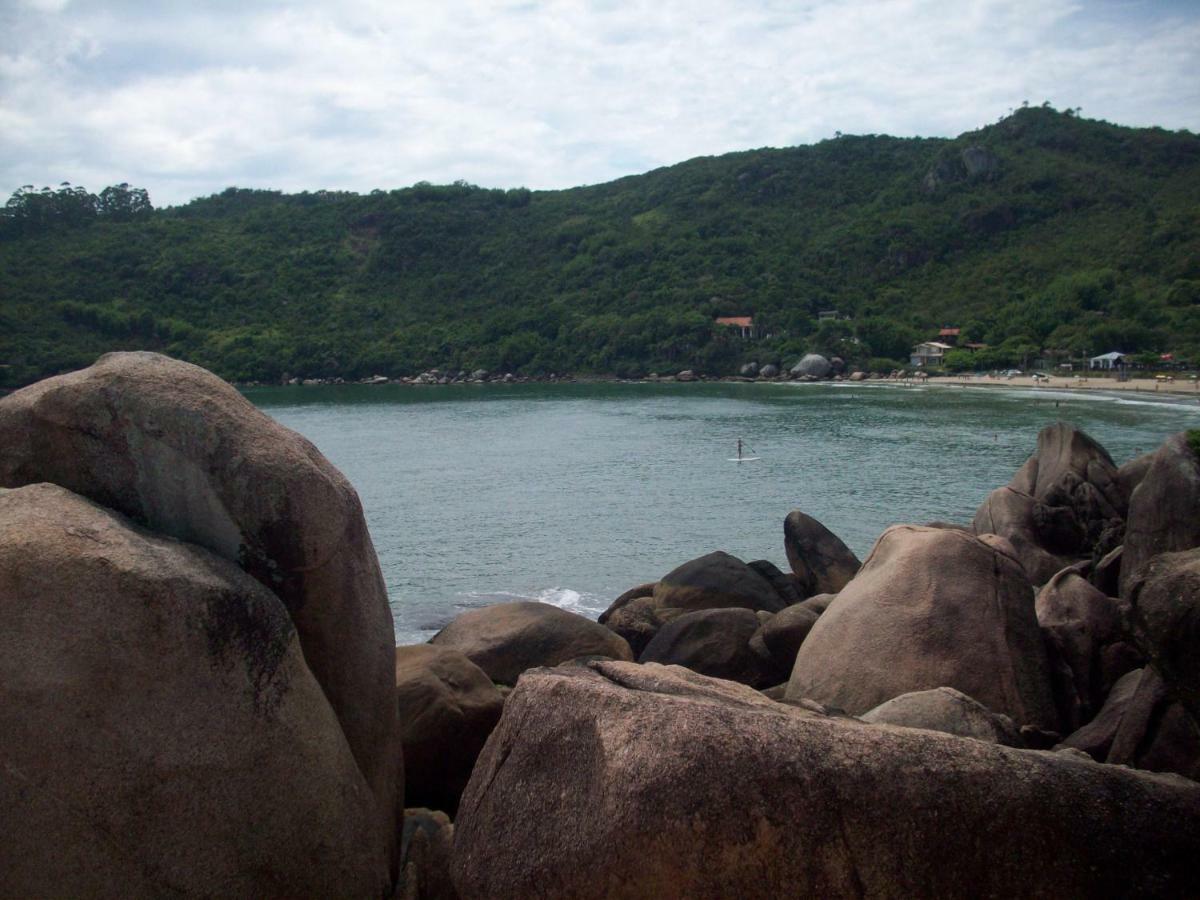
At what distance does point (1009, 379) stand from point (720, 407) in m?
34.2

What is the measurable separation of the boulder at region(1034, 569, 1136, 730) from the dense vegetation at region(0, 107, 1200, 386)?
93730 mm

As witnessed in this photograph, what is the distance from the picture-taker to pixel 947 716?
6.74 meters

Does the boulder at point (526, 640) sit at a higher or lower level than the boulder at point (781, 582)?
higher

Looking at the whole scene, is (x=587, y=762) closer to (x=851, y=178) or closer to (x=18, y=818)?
(x=18, y=818)

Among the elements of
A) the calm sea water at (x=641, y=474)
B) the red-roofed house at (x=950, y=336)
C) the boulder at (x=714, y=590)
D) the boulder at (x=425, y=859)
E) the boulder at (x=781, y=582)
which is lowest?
the calm sea water at (x=641, y=474)

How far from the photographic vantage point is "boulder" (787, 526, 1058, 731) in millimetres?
8492

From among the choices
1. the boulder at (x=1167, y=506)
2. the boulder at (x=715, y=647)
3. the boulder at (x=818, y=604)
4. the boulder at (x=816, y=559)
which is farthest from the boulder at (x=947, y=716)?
the boulder at (x=816, y=559)

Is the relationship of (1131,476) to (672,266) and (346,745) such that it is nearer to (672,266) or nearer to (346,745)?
(346,745)

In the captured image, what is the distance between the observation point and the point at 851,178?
18088cm

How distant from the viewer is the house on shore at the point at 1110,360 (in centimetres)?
9951

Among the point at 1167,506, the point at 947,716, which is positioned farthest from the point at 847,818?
the point at 1167,506

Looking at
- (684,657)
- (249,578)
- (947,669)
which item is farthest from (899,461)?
(249,578)

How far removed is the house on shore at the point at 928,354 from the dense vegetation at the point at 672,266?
9.69 feet

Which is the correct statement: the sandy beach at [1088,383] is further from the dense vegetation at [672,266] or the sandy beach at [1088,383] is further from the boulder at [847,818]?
the boulder at [847,818]
